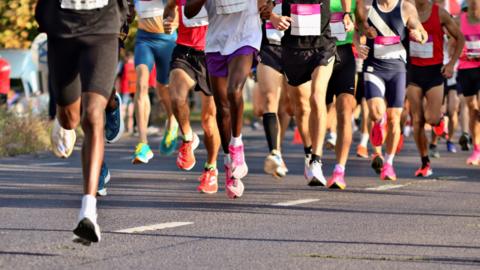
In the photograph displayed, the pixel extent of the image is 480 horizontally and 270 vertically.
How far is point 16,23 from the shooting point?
22.9 meters

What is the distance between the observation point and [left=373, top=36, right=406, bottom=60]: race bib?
13422mm

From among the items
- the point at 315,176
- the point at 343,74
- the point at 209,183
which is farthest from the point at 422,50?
the point at 209,183

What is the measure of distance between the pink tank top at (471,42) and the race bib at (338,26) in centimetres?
457

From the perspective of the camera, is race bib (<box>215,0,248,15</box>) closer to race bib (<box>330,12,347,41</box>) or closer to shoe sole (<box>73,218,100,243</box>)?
race bib (<box>330,12,347,41</box>)

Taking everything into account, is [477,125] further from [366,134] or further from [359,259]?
[359,259]

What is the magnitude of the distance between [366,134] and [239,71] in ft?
26.1

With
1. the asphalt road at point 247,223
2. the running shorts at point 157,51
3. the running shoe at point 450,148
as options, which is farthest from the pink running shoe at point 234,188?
the running shoe at point 450,148

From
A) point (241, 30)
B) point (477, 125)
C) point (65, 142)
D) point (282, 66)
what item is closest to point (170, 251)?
point (65, 142)

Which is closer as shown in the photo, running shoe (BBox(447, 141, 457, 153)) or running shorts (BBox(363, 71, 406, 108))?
running shorts (BBox(363, 71, 406, 108))

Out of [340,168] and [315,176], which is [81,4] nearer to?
[315,176]

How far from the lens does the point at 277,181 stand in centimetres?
1321

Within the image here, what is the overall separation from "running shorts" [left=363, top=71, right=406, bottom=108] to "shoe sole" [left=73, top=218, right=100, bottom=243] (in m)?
6.95

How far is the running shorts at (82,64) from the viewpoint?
24.5ft

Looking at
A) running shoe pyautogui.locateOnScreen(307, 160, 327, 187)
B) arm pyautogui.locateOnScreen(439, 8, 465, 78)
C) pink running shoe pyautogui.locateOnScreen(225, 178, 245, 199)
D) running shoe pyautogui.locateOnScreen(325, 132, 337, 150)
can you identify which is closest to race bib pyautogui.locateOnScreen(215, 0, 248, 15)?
pink running shoe pyautogui.locateOnScreen(225, 178, 245, 199)
